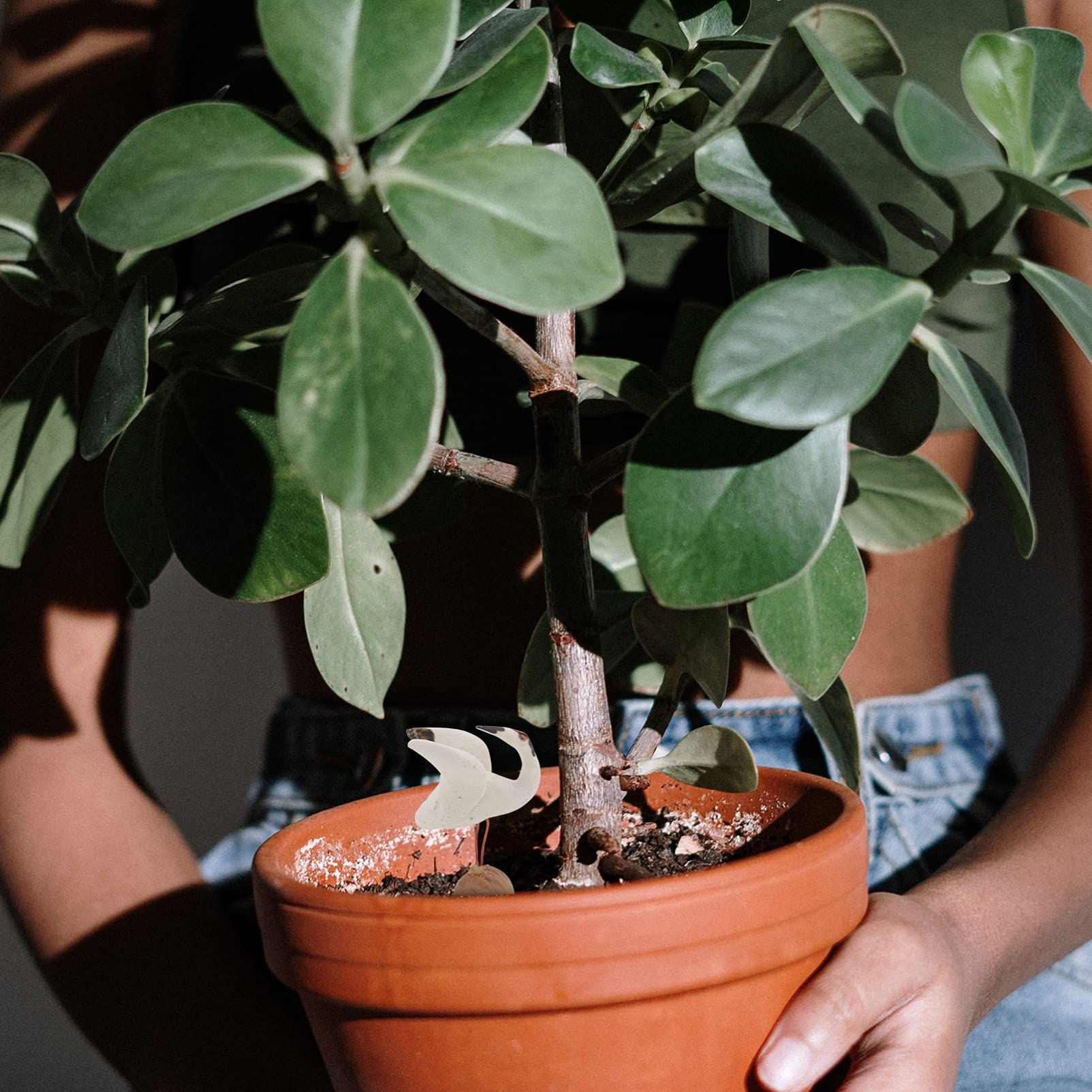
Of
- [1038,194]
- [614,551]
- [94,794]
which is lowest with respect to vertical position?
[94,794]

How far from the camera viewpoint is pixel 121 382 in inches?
13.8

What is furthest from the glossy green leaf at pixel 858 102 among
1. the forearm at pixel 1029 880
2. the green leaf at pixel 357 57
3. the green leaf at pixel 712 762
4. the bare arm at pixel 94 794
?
the bare arm at pixel 94 794

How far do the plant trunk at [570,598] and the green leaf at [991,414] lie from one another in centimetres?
15

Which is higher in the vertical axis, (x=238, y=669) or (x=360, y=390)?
(x=360, y=390)

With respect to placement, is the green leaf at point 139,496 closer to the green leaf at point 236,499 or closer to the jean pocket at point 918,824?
the green leaf at point 236,499

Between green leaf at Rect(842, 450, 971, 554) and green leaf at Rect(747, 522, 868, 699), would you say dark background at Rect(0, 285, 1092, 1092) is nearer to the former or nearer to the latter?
green leaf at Rect(842, 450, 971, 554)

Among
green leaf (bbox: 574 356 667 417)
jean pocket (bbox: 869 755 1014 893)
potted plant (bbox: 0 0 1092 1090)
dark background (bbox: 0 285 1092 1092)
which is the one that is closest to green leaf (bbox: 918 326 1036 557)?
potted plant (bbox: 0 0 1092 1090)

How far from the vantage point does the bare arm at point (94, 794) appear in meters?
0.83

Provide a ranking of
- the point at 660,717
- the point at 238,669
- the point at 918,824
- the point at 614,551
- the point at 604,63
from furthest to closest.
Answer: the point at 238,669 → the point at 918,824 → the point at 614,551 → the point at 660,717 → the point at 604,63

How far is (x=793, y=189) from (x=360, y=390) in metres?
0.18

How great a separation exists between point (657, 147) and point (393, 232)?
0.48ft

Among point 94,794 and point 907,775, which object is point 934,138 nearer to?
point 907,775

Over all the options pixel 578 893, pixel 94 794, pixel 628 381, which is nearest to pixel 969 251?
pixel 628 381

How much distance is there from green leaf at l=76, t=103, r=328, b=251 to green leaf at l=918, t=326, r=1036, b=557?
22 cm
